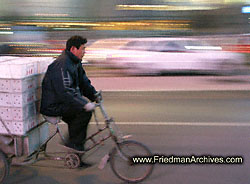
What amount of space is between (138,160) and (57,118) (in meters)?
1.03

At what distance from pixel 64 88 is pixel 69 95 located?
0.30 ft

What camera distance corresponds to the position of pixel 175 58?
12516 mm

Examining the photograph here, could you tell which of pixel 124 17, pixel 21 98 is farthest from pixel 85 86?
pixel 124 17

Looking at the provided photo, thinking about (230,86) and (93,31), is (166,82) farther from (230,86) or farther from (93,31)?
(93,31)

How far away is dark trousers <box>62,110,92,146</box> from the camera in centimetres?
385

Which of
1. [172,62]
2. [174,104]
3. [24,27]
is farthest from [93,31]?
[174,104]

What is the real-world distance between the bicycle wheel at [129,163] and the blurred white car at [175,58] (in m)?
8.90

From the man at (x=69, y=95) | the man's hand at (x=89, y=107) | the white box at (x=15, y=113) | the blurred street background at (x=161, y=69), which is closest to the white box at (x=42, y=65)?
the man at (x=69, y=95)

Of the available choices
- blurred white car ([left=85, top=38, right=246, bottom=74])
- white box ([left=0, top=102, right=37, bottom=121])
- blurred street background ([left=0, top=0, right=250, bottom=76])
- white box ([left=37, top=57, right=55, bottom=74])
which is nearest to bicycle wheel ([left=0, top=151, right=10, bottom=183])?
white box ([left=0, top=102, right=37, bottom=121])

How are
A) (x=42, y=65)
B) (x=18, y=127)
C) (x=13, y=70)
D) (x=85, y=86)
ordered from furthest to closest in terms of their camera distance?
(x=85, y=86)
(x=42, y=65)
(x=18, y=127)
(x=13, y=70)

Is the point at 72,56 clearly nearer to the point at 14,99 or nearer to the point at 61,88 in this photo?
the point at 61,88

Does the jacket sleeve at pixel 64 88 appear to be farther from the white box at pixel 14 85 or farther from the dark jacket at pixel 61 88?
the white box at pixel 14 85

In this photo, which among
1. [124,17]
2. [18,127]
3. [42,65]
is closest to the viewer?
[18,127]

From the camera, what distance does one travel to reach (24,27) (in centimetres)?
2581
